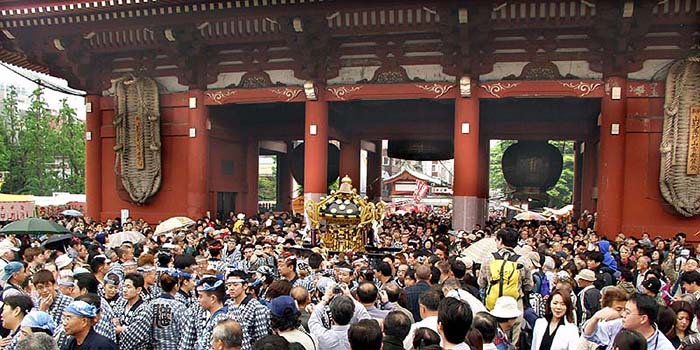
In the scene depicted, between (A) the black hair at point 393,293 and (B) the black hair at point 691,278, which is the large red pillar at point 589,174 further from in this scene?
(A) the black hair at point 393,293

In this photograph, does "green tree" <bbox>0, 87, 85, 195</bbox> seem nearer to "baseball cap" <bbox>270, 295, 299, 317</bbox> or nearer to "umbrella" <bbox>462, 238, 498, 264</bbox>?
"umbrella" <bbox>462, 238, 498, 264</bbox>

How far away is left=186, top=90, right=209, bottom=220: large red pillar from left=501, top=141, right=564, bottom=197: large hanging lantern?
12.7m

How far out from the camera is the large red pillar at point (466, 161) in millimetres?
15883

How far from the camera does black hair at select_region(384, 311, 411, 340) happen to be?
431cm

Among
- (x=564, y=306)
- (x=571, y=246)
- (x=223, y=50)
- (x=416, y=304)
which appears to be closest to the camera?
(x=564, y=306)

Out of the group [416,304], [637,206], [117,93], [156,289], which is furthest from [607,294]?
[117,93]

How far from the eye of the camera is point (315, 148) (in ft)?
55.6

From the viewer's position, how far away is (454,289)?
5344mm

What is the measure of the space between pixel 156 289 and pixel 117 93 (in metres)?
13.7

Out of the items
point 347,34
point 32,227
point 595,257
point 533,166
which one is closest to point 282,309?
point 595,257

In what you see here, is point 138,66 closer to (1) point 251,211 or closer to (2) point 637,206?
(1) point 251,211

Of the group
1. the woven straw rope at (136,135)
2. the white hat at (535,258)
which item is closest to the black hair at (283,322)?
the white hat at (535,258)

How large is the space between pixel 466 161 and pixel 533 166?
857cm

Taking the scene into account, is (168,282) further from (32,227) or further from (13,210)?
(13,210)
